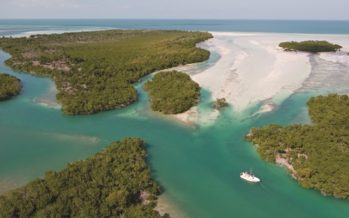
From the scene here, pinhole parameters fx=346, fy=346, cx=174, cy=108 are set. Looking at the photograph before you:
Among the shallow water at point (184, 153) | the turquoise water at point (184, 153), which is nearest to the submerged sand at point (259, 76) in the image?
the turquoise water at point (184, 153)

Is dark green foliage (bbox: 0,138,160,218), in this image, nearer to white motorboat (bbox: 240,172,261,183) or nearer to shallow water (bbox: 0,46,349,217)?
shallow water (bbox: 0,46,349,217)

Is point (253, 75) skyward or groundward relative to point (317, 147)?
skyward

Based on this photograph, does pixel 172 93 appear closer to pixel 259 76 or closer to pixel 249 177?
pixel 259 76

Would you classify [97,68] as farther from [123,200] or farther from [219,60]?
[123,200]

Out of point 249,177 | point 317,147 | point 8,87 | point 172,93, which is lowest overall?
point 249,177

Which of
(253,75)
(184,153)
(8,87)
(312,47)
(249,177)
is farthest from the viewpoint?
(312,47)

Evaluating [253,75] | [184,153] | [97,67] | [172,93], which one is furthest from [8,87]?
[253,75]

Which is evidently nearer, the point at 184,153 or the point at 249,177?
the point at 249,177

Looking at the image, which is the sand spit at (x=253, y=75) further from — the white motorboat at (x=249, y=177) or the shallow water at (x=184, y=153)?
the white motorboat at (x=249, y=177)
